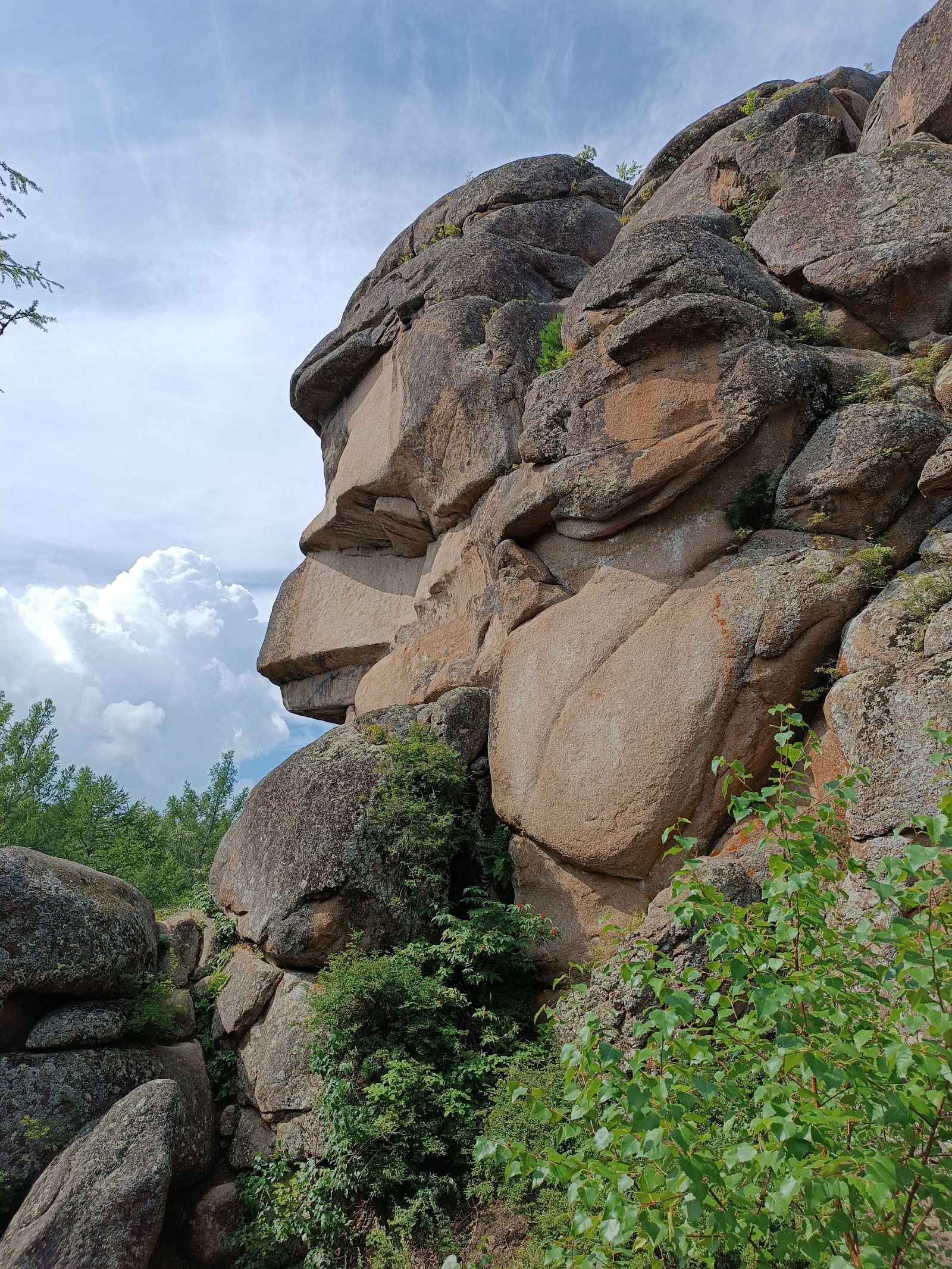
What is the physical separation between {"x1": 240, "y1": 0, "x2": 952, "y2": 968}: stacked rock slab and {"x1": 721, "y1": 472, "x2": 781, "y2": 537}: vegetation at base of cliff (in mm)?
44

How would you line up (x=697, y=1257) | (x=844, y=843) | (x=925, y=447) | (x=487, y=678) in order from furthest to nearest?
(x=487, y=678) < (x=925, y=447) < (x=844, y=843) < (x=697, y=1257)

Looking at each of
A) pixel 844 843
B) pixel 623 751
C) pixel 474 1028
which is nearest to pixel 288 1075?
pixel 474 1028

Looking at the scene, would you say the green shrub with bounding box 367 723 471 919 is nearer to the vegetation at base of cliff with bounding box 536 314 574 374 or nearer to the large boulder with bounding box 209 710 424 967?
the large boulder with bounding box 209 710 424 967

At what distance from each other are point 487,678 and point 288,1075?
6.73 metres

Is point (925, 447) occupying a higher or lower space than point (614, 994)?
higher

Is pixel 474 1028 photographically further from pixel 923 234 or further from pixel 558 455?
pixel 923 234

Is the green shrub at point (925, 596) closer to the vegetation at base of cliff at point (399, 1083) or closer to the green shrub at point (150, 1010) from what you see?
the vegetation at base of cliff at point (399, 1083)

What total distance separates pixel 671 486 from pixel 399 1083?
861cm

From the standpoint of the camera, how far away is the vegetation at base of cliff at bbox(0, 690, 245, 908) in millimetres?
23219

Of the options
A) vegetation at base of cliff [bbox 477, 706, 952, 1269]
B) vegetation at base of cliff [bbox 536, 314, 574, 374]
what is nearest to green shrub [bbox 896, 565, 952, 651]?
vegetation at base of cliff [bbox 477, 706, 952, 1269]

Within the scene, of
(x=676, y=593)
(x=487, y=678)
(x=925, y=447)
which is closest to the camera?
(x=925, y=447)

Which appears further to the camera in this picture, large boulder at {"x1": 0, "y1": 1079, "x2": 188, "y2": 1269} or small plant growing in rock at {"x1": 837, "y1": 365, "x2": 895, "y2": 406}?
small plant growing in rock at {"x1": 837, "y1": 365, "x2": 895, "y2": 406}

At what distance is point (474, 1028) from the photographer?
441 inches

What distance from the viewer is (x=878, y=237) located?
1312cm
